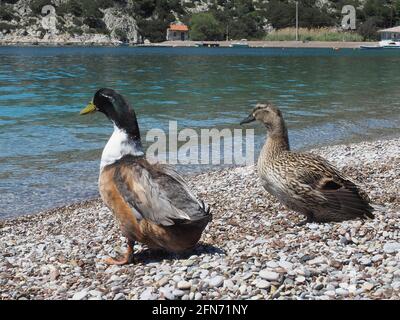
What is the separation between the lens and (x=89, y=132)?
17266 millimetres

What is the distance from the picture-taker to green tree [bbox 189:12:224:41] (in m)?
129

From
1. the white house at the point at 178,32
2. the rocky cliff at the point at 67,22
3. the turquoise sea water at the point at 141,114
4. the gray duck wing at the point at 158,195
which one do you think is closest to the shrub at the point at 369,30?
the white house at the point at 178,32

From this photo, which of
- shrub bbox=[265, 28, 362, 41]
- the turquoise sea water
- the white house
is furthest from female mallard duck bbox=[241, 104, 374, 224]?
the white house

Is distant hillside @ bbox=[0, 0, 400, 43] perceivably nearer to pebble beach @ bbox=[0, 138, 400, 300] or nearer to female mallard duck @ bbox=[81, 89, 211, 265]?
pebble beach @ bbox=[0, 138, 400, 300]

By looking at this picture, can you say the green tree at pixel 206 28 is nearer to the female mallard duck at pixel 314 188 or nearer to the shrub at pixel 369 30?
the shrub at pixel 369 30

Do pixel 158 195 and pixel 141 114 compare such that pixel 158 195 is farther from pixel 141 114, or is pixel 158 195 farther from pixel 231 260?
pixel 141 114

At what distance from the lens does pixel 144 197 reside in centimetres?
531

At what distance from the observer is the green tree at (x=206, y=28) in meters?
129

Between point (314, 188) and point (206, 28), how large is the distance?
127m

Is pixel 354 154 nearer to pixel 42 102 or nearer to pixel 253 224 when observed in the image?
pixel 253 224

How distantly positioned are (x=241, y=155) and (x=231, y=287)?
30.8 feet

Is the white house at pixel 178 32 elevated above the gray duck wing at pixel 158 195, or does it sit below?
above

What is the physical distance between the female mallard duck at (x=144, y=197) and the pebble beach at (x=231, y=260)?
0.94 feet
